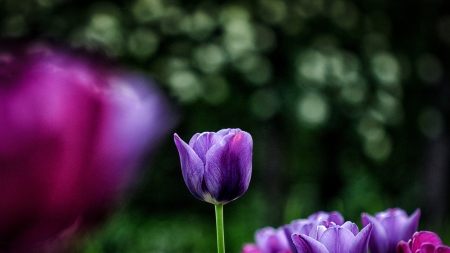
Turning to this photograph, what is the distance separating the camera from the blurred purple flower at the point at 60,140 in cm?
17

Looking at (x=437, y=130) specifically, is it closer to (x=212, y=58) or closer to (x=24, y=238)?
(x=212, y=58)

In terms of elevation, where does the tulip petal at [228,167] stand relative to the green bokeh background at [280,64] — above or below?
below

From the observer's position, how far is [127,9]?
125 inches

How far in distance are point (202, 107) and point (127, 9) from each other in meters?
1.06

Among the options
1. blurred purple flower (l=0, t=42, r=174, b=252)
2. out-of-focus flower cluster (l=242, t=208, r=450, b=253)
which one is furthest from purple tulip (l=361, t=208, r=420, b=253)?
blurred purple flower (l=0, t=42, r=174, b=252)

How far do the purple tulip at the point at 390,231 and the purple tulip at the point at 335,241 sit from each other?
0.06 m

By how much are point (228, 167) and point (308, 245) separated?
7 centimetres

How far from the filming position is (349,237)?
0.33 m

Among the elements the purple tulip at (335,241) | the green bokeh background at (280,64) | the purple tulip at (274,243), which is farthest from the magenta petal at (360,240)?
the green bokeh background at (280,64)

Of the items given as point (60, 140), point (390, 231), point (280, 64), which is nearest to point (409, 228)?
point (390, 231)

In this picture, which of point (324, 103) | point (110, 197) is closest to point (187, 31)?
point (324, 103)

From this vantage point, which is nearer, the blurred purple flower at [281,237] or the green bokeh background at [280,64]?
the blurred purple flower at [281,237]

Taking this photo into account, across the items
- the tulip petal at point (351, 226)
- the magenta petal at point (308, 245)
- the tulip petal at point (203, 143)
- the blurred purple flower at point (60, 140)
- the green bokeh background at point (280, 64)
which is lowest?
the magenta petal at point (308, 245)

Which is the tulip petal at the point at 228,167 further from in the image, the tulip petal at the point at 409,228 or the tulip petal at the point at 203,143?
the tulip petal at the point at 409,228
